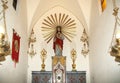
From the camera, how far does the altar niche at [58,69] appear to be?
11.7m

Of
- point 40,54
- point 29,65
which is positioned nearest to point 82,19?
point 40,54

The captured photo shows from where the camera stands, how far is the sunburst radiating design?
12664mm

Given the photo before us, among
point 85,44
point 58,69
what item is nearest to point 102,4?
point 85,44

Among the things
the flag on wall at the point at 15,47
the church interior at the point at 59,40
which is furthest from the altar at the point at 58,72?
the flag on wall at the point at 15,47

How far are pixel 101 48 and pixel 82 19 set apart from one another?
132 inches

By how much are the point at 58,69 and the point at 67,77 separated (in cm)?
60

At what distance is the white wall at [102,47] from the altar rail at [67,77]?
0.63 m

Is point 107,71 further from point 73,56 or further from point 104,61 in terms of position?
point 73,56

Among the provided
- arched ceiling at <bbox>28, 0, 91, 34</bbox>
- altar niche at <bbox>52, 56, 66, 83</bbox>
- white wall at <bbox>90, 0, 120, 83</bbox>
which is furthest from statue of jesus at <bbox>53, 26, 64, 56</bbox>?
white wall at <bbox>90, 0, 120, 83</bbox>

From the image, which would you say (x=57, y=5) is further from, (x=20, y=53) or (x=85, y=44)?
(x=20, y=53)

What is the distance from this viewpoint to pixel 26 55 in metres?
11.7

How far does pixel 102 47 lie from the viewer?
9.46 metres

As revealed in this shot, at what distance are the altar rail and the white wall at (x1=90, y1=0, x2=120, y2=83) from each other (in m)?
0.63

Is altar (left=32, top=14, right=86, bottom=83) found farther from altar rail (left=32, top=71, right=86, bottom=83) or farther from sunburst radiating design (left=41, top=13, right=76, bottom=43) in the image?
sunburst radiating design (left=41, top=13, right=76, bottom=43)
